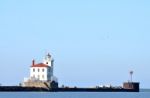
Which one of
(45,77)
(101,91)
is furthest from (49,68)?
(101,91)

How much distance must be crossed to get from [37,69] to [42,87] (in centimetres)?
309

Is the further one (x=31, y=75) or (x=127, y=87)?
(x=127, y=87)

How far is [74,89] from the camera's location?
13600 cm

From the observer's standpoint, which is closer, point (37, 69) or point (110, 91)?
point (37, 69)

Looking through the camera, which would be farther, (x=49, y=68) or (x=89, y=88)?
(x=89, y=88)

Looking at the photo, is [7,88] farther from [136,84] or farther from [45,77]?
[136,84]

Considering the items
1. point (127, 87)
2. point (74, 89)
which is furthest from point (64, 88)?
point (127, 87)

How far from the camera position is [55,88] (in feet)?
426

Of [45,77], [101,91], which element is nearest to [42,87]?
[45,77]

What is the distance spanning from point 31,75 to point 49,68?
10.5 ft

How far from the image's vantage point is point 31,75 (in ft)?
427

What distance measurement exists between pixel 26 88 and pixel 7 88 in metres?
4.32

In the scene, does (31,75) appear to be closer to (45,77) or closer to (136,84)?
(45,77)

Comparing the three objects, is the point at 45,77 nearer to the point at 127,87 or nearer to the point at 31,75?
the point at 31,75
